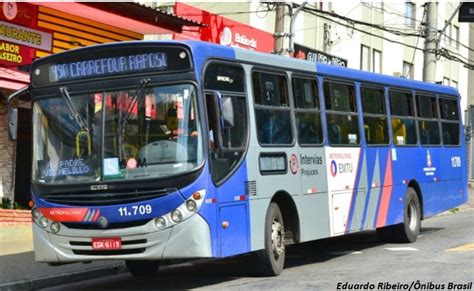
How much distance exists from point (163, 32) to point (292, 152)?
873cm

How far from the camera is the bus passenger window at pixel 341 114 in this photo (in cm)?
1136

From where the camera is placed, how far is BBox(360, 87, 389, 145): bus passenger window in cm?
1245

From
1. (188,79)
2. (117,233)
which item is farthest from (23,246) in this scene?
(188,79)

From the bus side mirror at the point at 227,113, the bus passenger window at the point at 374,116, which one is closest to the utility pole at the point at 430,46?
the bus passenger window at the point at 374,116

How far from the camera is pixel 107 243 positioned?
8.27 metres

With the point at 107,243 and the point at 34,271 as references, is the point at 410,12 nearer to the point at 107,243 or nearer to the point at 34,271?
the point at 34,271

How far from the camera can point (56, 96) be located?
894 centimetres

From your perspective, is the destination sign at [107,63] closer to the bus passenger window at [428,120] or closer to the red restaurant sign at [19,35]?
the red restaurant sign at [19,35]

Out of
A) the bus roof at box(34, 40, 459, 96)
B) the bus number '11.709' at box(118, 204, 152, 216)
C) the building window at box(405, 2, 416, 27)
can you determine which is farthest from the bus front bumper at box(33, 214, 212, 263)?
the building window at box(405, 2, 416, 27)

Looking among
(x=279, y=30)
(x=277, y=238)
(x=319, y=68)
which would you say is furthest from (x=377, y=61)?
(x=277, y=238)

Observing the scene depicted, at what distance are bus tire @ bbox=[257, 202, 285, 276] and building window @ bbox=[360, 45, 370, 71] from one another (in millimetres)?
21943

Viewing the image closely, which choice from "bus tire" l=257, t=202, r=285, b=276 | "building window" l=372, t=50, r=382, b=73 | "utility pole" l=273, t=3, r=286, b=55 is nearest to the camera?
"bus tire" l=257, t=202, r=285, b=276

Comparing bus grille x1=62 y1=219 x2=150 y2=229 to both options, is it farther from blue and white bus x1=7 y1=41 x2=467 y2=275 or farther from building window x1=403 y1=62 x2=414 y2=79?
building window x1=403 y1=62 x2=414 y2=79

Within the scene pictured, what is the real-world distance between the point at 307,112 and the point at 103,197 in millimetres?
3769
